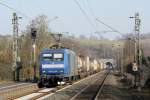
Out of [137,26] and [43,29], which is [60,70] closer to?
[137,26]

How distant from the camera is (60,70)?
4188 centimetres

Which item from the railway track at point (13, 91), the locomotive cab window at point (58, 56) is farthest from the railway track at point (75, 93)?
the locomotive cab window at point (58, 56)

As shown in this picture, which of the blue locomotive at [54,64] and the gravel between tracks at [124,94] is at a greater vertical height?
the blue locomotive at [54,64]

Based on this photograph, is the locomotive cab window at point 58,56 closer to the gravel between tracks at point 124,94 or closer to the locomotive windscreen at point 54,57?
the locomotive windscreen at point 54,57

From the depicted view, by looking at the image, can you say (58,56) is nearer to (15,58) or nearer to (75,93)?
(75,93)

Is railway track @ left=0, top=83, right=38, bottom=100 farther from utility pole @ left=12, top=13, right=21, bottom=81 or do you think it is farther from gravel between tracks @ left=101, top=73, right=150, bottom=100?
utility pole @ left=12, top=13, right=21, bottom=81

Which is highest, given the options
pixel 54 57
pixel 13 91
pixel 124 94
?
pixel 54 57

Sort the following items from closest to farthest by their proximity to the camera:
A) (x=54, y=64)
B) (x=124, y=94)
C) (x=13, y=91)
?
(x=13, y=91) < (x=124, y=94) < (x=54, y=64)

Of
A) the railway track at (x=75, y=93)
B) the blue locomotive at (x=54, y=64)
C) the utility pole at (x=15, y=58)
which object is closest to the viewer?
the railway track at (x=75, y=93)

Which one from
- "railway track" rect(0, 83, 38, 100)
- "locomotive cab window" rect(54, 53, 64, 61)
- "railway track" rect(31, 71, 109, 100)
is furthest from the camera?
"locomotive cab window" rect(54, 53, 64, 61)

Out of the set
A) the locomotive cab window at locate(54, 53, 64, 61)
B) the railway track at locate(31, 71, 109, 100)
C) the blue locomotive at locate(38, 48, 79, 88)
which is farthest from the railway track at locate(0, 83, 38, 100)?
the locomotive cab window at locate(54, 53, 64, 61)

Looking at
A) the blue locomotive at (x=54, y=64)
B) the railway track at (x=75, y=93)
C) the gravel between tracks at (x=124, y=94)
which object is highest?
the blue locomotive at (x=54, y=64)

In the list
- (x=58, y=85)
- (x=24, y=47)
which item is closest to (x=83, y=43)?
(x=24, y=47)

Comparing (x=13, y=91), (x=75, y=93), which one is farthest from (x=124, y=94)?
(x=13, y=91)
